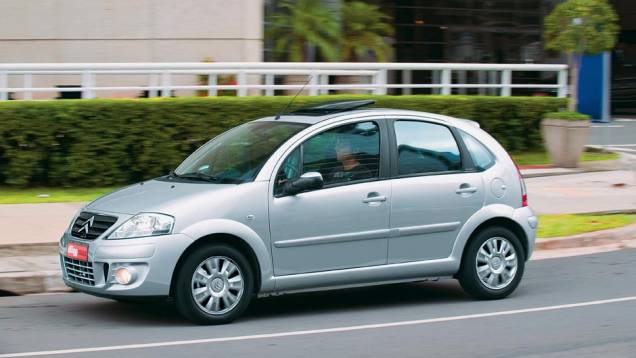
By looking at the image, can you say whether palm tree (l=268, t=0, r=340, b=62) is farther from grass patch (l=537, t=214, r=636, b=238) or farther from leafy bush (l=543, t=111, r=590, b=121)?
Result: grass patch (l=537, t=214, r=636, b=238)

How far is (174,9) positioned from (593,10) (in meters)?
8.16

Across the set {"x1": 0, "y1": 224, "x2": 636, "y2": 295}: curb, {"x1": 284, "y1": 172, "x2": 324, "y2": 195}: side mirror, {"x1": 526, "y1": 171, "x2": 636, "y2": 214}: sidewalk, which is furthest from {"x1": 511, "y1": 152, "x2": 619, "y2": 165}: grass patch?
{"x1": 284, "y1": 172, "x2": 324, "y2": 195}: side mirror

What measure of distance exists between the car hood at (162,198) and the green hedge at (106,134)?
20.6 feet

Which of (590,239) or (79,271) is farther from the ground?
(79,271)

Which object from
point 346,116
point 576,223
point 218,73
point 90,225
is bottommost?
point 576,223

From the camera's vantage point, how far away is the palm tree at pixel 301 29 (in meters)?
23.3

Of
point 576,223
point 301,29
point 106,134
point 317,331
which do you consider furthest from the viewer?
point 301,29

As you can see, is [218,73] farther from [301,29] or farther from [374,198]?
[374,198]

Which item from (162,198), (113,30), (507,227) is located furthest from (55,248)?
(113,30)

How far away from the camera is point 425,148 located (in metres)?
8.90

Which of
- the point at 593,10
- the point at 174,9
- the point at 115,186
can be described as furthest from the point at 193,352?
the point at 174,9

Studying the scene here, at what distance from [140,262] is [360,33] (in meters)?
18.4

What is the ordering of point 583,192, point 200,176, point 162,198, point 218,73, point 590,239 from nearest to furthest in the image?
point 162,198, point 200,176, point 590,239, point 583,192, point 218,73

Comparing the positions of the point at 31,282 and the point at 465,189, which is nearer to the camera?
the point at 465,189
